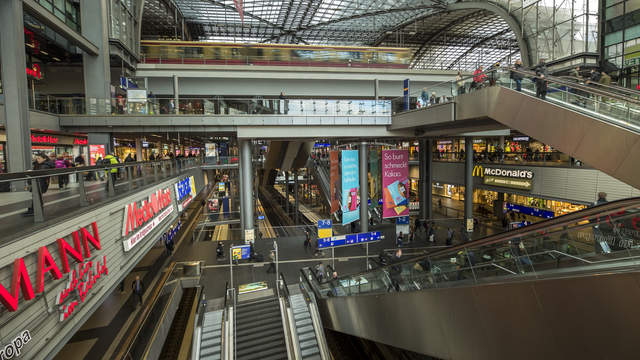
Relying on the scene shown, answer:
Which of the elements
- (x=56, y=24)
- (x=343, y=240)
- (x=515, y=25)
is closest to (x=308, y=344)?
(x=343, y=240)

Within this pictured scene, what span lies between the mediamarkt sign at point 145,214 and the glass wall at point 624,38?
25692 mm

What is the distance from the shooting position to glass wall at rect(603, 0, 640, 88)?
19109 mm

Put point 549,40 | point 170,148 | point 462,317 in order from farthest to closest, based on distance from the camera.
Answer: point 170,148, point 549,40, point 462,317

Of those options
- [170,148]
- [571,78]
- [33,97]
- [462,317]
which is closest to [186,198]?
[33,97]

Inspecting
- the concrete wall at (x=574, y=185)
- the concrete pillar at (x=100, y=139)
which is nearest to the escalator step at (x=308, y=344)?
the concrete pillar at (x=100, y=139)

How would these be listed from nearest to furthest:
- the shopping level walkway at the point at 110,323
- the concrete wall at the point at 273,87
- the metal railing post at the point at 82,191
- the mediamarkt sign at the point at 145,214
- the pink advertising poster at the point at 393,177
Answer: the metal railing post at the point at 82,191 < the mediamarkt sign at the point at 145,214 < the shopping level walkway at the point at 110,323 < the pink advertising poster at the point at 393,177 < the concrete wall at the point at 273,87

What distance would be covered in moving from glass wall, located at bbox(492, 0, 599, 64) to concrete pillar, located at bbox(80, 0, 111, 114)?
29207 millimetres

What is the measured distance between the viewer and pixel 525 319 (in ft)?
13.3

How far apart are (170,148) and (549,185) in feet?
133

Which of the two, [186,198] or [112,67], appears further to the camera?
[112,67]

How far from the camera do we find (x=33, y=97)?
45.9 feet

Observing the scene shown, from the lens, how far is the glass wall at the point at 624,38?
19109mm

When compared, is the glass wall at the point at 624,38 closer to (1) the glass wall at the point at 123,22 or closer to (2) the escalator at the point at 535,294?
(2) the escalator at the point at 535,294

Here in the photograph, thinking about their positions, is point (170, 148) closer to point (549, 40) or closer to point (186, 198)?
point (186, 198)
